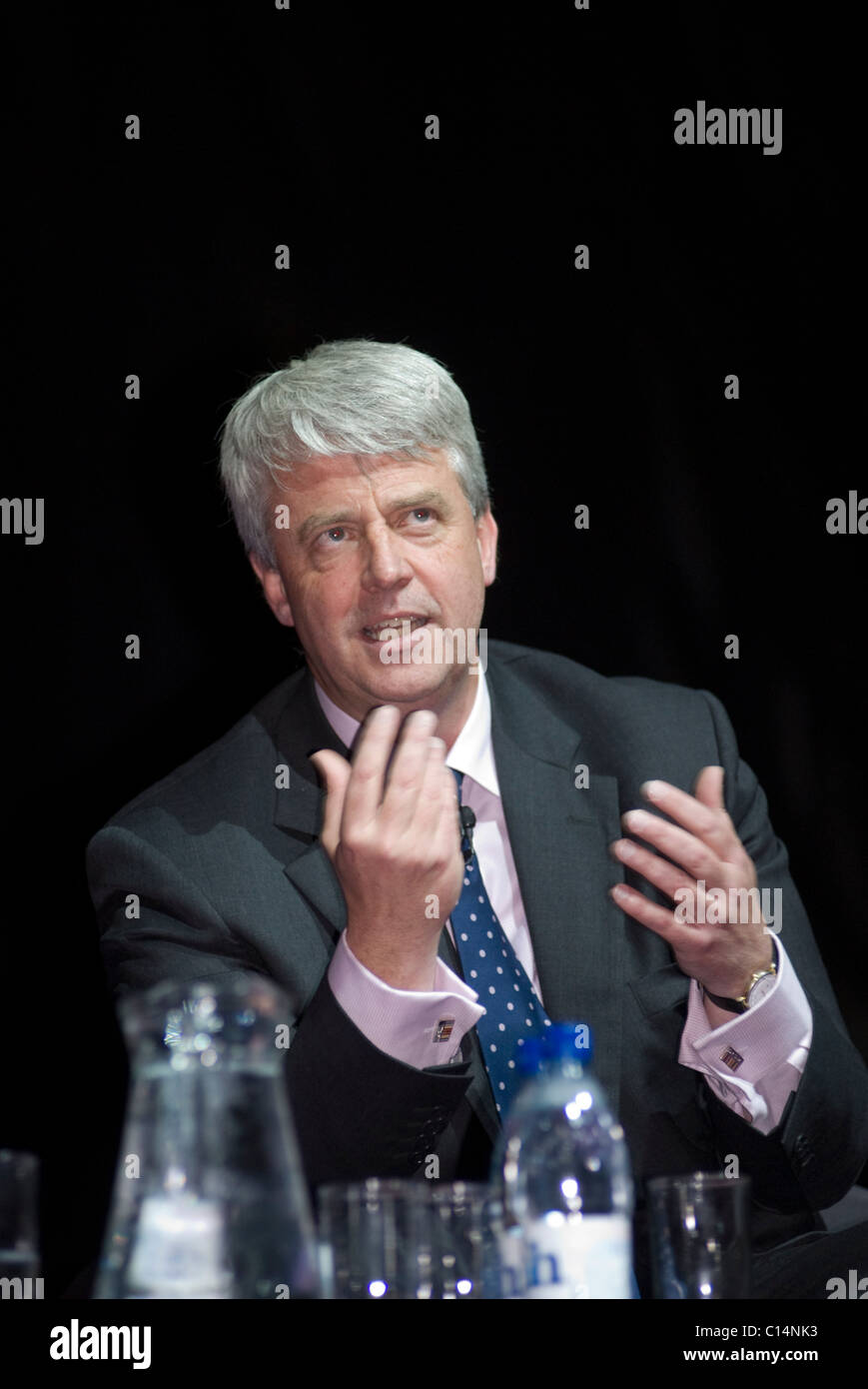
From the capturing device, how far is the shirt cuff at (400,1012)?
202cm

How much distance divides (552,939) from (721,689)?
2.81ft

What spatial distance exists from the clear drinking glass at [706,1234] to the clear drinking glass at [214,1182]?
15.8 inches

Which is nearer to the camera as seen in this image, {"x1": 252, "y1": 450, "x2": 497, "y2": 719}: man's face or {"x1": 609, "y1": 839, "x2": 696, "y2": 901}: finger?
{"x1": 609, "y1": 839, "x2": 696, "y2": 901}: finger

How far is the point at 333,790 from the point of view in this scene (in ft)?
6.67

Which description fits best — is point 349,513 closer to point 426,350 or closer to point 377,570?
point 377,570

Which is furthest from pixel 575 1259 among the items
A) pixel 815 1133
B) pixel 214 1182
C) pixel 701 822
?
pixel 815 1133

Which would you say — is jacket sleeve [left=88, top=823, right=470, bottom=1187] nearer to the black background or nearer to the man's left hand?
the man's left hand

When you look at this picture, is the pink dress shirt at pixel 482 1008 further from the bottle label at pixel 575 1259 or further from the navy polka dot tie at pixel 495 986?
the bottle label at pixel 575 1259

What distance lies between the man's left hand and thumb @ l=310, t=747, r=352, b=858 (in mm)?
393

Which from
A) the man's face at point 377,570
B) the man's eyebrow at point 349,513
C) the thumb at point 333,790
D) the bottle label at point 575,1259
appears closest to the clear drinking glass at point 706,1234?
the bottle label at point 575,1259

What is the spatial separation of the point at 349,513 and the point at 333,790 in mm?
763

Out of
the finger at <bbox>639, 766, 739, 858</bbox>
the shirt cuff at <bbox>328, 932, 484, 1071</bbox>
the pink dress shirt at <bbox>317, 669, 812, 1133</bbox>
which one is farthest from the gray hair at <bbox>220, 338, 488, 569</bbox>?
the shirt cuff at <bbox>328, 932, 484, 1071</bbox>

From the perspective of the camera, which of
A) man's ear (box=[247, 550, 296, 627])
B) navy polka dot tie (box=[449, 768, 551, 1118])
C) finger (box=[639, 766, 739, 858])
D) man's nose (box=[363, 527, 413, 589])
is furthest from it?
man's ear (box=[247, 550, 296, 627])

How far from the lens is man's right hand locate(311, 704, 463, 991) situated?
6.59 feet
